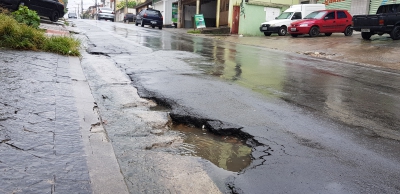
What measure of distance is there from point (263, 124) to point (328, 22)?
18.6 m

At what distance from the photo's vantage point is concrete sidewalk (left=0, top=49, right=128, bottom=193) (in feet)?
7.99

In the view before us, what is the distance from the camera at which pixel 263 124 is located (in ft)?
13.4

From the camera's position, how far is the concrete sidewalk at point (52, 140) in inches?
95.9

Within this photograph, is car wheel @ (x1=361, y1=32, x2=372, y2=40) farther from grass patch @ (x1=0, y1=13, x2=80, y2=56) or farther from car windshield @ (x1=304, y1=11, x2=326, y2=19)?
grass patch @ (x1=0, y1=13, x2=80, y2=56)

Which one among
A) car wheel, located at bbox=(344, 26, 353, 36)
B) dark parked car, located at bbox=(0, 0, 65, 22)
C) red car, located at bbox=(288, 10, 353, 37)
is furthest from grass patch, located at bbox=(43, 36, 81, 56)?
car wheel, located at bbox=(344, 26, 353, 36)

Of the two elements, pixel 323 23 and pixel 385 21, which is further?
pixel 323 23

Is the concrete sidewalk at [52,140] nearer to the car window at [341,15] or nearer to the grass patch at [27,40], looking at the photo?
the grass patch at [27,40]

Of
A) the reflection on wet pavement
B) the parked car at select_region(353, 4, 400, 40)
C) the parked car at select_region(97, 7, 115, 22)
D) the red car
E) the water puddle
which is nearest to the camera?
the water puddle

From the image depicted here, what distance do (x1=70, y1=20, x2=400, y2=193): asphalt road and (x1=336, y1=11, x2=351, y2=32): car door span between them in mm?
13907

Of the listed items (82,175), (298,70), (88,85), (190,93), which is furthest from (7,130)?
(298,70)

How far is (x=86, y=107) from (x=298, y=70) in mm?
6019

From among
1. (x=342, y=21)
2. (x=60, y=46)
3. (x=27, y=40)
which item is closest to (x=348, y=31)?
(x=342, y=21)

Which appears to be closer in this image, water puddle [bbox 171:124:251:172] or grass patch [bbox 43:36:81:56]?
water puddle [bbox 171:124:251:172]

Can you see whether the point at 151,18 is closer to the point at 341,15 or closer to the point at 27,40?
the point at 341,15
